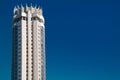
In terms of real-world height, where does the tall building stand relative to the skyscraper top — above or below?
below

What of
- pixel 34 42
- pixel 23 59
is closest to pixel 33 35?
pixel 34 42

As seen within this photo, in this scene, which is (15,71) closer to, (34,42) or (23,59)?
(23,59)

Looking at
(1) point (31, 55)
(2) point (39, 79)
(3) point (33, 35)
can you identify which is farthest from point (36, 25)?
(2) point (39, 79)

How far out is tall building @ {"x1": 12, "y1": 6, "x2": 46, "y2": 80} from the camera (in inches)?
2901

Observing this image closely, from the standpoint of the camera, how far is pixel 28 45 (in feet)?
248

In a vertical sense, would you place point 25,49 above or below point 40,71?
above

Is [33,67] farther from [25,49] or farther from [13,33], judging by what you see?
[13,33]

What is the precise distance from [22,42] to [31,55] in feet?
12.0

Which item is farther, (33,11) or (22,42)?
(33,11)

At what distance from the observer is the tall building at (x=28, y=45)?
7369cm

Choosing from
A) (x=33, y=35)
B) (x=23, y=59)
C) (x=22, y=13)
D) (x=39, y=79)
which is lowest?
(x=39, y=79)

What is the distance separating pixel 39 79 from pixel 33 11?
1744 centimetres

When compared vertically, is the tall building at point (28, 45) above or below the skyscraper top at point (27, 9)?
below

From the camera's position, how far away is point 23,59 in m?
73.9
